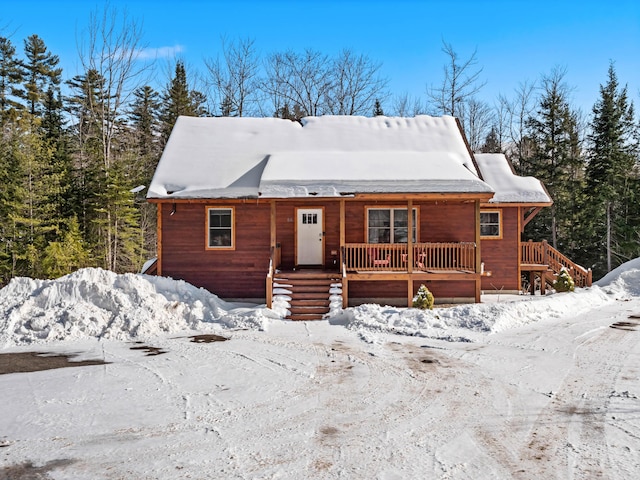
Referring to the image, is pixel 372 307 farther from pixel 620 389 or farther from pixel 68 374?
pixel 68 374

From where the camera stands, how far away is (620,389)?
594cm

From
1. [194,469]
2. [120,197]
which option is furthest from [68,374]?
[120,197]

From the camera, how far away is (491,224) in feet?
52.3

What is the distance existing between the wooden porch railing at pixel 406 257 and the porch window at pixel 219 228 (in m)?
3.71

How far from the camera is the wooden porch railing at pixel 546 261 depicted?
643 inches

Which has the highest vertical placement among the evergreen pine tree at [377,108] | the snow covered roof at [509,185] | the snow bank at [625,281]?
the evergreen pine tree at [377,108]

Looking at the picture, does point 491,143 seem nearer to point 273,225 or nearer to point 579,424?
point 273,225

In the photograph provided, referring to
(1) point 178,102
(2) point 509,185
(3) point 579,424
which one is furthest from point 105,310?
(1) point 178,102

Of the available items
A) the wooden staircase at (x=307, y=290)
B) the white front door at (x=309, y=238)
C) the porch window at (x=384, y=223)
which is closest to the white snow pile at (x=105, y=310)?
the wooden staircase at (x=307, y=290)

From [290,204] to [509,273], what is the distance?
8.25m

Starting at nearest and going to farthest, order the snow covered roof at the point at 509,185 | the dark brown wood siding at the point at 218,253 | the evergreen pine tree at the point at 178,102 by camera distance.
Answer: the dark brown wood siding at the point at 218,253 < the snow covered roof at the point at 509,185 < the evergreen pine tree at the point at 178,102

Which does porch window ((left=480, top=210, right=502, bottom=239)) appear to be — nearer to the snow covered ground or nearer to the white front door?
the snow covered ground

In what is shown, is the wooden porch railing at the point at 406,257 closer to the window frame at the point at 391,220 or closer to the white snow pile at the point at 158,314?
the window frame at the point at 391,220

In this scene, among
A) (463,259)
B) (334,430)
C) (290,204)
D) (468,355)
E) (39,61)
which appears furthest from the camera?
(39,61)
